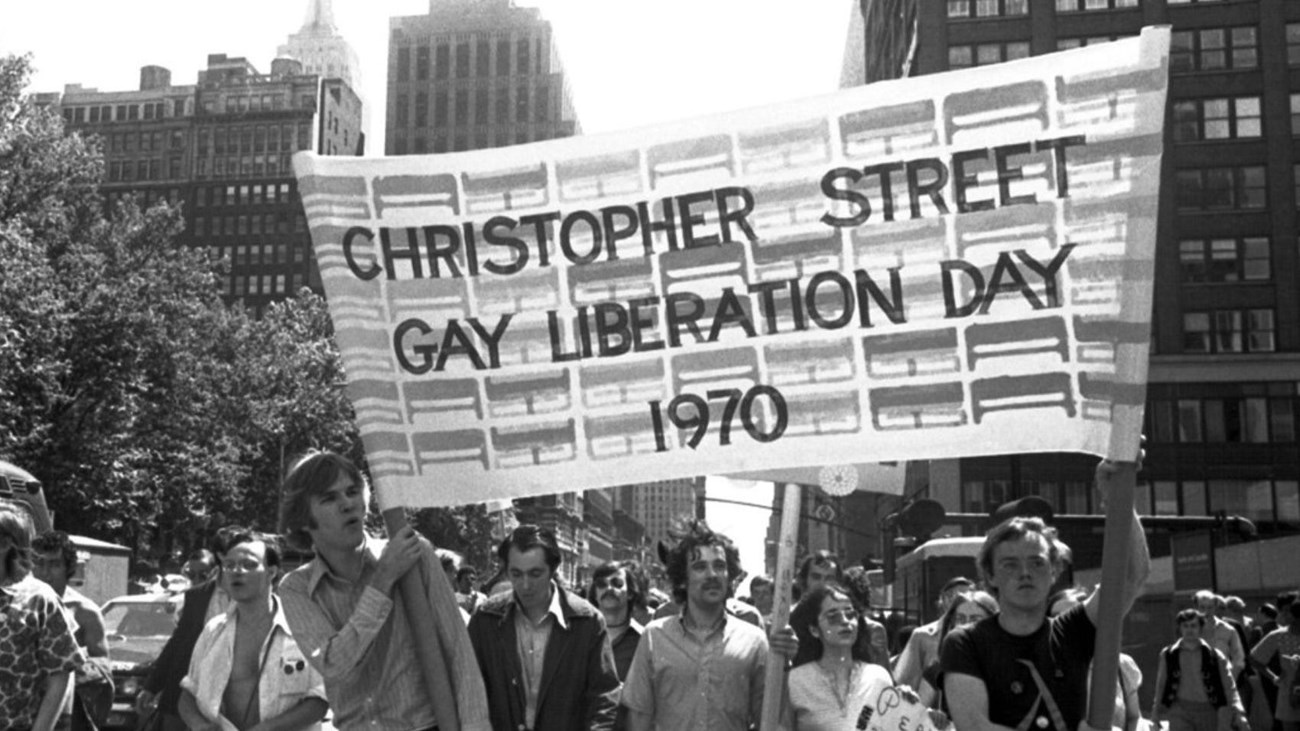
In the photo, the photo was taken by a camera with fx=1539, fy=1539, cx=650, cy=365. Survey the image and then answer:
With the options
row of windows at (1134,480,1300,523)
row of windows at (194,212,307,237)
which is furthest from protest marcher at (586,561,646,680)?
row of windows at (194,212,307,237)

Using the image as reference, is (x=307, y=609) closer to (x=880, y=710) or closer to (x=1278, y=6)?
(x=880, y=710)

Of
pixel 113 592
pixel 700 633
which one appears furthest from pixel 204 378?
pixel 700 633

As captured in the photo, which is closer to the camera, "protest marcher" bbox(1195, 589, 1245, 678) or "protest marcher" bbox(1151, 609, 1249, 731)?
"protest marcher" bbox(1151, 609, 1249, 731)

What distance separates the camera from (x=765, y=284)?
482 centimetres

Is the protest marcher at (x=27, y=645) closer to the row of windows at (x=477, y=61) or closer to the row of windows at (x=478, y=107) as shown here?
the row of windows at (x=478, y=107)

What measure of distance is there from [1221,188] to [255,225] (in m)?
103

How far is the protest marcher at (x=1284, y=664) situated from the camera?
44.2ft

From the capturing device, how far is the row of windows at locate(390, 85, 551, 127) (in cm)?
16925

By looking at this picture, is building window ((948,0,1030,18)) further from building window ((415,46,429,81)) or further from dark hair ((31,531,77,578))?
building window ((415,46,429,81))

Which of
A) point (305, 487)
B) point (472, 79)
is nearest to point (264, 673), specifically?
point (305, 487)

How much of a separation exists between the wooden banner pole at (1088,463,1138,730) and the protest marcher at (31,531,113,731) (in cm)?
388

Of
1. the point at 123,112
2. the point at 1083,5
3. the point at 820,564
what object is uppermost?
the point at 123,112

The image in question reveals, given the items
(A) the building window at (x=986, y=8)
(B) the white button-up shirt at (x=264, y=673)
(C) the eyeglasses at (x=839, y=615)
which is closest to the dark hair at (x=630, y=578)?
(C) the eyeglasses at (x=839, y=615)

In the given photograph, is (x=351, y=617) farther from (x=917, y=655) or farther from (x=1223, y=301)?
(x=1223, y=301)
